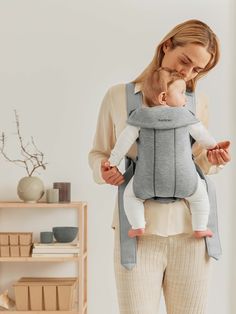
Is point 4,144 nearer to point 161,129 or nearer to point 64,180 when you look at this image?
point 64,180

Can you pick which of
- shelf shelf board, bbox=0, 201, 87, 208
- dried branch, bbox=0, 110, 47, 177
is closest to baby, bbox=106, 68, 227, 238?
shelf shelf board, bbox=0, 201, 87, 208

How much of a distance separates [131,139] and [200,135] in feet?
0.65

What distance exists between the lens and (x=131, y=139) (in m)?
1.63

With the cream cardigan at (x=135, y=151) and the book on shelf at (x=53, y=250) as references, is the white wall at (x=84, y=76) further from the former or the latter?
the cream cardigan at (x=135, y=151)

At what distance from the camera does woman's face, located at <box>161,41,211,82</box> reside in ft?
5.39

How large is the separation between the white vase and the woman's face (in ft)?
5.21

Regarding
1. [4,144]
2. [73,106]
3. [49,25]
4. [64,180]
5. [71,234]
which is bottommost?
[71,234]

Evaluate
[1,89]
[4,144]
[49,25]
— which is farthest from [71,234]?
[49,25]

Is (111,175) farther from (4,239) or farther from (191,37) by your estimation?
(4,239)

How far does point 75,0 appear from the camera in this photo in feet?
10.8

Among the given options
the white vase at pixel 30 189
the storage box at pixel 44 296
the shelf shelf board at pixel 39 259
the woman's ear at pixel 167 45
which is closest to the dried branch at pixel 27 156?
the white vase at pixel 30 189

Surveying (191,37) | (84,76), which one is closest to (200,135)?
(191,37)

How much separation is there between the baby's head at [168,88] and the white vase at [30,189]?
1589mm

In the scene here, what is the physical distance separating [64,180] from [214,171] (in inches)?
63.1
